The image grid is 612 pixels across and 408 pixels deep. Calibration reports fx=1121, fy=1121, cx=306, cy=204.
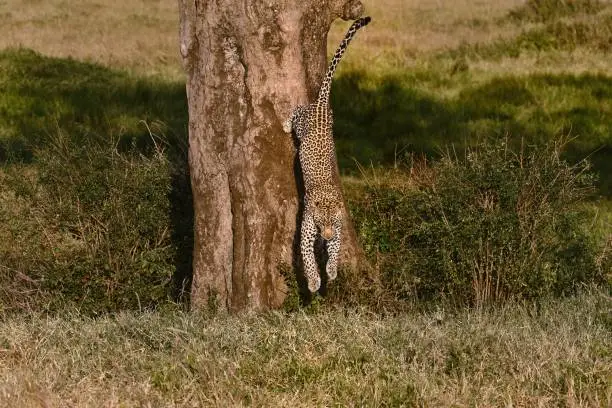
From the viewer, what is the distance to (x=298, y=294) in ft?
29.2

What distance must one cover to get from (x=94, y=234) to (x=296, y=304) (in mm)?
2421

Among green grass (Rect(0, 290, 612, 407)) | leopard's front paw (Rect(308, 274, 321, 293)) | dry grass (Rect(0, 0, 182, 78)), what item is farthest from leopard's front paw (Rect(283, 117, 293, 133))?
dry grass (Rect(0, 0, 182, 78))

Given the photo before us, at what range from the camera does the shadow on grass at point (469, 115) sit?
15047mm

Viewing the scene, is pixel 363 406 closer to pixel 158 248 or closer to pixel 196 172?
pixel 196 172

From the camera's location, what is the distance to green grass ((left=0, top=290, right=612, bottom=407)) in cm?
649

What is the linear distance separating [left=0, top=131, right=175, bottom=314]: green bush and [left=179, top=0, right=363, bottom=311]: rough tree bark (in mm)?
1160

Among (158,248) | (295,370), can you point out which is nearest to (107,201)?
(158,248)

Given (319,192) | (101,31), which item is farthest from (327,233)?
(101,31)

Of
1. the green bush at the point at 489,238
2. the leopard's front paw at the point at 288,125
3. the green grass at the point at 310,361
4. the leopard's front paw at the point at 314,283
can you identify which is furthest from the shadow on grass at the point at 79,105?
the green grass at the point at 310,361

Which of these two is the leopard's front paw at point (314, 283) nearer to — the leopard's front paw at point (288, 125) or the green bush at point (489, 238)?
the green bush at point (489, 238)

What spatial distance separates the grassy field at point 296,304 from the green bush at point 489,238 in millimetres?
108

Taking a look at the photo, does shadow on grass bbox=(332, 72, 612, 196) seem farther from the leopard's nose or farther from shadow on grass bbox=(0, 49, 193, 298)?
the leopard's nose

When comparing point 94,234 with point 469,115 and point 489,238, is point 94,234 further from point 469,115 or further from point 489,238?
point 469,115

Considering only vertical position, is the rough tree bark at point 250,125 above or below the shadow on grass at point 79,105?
above
